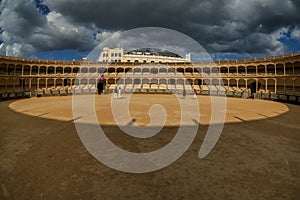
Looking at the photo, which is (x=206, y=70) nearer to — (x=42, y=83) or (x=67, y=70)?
(x=67, y=70)

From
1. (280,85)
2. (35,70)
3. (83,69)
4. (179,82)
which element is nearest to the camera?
(280,85)

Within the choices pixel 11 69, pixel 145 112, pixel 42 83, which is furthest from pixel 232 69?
pixel 11 69

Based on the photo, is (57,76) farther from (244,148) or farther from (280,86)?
(280,86)

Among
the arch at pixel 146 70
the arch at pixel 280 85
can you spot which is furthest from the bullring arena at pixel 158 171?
the arch at pixel 146 70

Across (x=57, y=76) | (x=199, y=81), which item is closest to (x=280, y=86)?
(x=199, y=81)

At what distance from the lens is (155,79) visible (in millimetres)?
56688

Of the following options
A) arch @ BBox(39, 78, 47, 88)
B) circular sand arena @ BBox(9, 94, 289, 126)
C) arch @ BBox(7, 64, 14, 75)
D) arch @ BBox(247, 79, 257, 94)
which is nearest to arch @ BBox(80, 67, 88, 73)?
arch @ BBox(39, 78, 47, 88)

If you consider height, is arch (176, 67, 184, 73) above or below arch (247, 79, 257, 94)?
above

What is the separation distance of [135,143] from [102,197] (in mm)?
4049

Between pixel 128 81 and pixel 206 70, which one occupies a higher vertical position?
pixel 206 70

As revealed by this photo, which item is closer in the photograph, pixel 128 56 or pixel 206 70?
pixel 206 70

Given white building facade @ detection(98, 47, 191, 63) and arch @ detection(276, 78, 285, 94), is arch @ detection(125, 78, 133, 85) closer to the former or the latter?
white building facade @ detection(98, 47, 191, 63)

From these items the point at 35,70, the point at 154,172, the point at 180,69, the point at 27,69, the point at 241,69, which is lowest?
the point at 154,172

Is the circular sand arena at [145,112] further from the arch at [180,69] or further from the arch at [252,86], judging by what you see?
the arch at [180,69]
